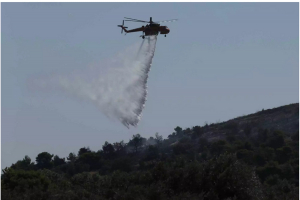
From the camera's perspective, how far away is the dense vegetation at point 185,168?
47.2 meters

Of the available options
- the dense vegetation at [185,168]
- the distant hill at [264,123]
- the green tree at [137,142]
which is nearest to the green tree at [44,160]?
the dense vegetation at [185,168]

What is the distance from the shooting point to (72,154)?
136 meters

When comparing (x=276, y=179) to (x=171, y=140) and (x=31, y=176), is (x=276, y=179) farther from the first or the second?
(x=171, y=140)

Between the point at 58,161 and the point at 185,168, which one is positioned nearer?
Answer: the point at 185,168

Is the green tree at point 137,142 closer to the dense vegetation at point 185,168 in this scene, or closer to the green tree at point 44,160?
the dense vegetation at point 185,168

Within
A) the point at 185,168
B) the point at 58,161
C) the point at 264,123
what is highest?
the point at 264,123

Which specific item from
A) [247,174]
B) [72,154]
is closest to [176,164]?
[247,174]

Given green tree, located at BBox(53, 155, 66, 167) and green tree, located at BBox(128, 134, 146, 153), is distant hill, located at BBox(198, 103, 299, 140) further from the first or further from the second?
green tree, located at BBox(53, 155, 66, 167)

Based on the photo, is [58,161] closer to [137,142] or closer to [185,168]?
[137,142]

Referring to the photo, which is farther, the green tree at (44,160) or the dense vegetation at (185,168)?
the green tree at (44,160)

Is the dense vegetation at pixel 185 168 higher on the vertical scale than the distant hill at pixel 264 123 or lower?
lower

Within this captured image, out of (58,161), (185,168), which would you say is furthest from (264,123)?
(185,168)

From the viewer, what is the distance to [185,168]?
51.6 m

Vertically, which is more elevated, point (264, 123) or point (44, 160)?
point (264, 123)
